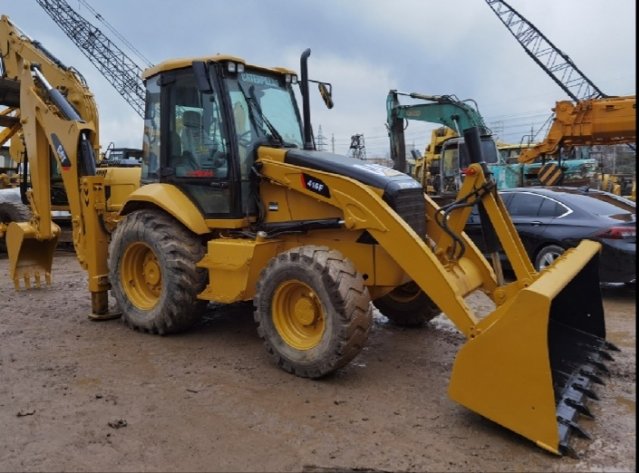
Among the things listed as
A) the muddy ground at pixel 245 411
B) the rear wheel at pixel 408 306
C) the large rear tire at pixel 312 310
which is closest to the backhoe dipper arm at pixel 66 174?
the muddy ground at pixel 245 411

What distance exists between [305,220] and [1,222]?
943cm

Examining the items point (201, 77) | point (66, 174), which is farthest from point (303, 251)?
point (66, 174)

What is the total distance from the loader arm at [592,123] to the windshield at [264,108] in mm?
9196

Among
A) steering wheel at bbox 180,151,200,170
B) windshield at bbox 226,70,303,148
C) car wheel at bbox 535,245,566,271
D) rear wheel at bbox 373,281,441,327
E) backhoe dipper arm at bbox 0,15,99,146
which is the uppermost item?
backhoe dipper arm at bbox 0,15,99,146

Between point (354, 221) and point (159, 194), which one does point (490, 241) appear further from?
point (159, 194)

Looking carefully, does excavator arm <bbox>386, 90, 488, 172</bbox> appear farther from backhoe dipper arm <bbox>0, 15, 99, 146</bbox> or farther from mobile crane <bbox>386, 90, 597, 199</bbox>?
backhoe dipper arm <bbox>0, 15, 99, 146</bbox>

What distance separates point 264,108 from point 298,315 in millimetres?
2138

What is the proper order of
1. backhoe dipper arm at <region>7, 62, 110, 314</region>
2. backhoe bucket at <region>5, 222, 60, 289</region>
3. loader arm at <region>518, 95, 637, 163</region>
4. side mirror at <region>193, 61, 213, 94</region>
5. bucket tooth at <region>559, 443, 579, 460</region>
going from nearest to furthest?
bucket tooth at <region>559, 443, 579, 460</region> → side mirror at <region>193, 61, 213, 94</region> → backhoe dipper arm at <region>7, 62, 110, 314</region> → backhoe bucket at <region>5, 222, 60, 289</region> → loader arm at <region>518, 95, 637, 163</region>

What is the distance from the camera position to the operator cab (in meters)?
5.48

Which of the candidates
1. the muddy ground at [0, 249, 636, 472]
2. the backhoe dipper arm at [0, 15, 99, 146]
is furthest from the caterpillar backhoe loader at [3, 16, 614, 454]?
the backhoe dipper arm at [0, 15, 99, 146]

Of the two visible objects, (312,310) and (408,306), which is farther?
(408,306)

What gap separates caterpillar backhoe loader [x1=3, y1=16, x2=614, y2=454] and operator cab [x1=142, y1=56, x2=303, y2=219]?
14mm

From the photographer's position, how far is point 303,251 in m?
4.73

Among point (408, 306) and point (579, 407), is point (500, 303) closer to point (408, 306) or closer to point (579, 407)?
point (579, 407)
